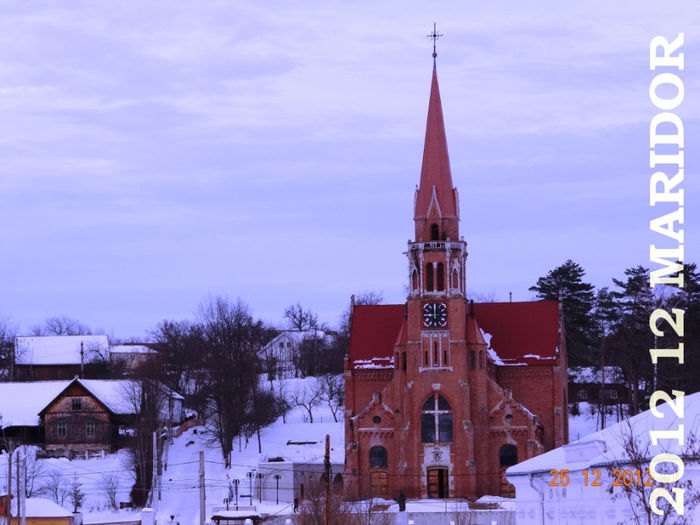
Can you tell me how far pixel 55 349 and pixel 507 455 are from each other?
220 ft

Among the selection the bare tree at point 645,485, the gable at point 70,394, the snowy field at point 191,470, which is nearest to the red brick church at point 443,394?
the snowy field at point 191,470

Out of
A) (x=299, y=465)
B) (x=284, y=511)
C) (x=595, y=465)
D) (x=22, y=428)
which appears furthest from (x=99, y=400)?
(x=595, y=465)

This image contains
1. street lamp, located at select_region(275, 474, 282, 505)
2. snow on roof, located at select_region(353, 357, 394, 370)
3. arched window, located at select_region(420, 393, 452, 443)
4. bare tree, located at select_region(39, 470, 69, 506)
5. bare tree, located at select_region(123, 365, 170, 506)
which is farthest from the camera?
snow on roof, located at select_region(353, 357, 394, 370)

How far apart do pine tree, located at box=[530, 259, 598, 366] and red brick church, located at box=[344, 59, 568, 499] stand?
80.9ft

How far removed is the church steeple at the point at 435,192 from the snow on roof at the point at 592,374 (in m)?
28.9

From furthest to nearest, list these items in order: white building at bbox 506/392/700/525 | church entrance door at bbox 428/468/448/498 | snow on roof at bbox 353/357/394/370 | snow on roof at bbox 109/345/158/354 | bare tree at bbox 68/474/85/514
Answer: snow on roof at bbox 109/345/158/354 → snow on roof at bbox 353/357/394/370 → church entrance door at bbox 428/468/448/498 → bare tree at bbox 68/474/85/514 → white building at bbox 506/392/700/525

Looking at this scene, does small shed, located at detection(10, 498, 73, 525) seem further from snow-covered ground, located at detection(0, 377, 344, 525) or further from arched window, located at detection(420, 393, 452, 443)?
arched window, located at detection(420, 393, 452, 443)

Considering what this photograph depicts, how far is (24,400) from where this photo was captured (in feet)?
360

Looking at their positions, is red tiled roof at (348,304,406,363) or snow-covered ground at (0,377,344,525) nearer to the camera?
snow-covered ground at (0,377,344,525)

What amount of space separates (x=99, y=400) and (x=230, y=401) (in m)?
10.2

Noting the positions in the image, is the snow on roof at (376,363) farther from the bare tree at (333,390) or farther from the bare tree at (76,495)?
the bare tree at (333,390)

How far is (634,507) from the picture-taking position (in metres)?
44.0

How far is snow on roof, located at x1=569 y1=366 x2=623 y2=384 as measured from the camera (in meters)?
115

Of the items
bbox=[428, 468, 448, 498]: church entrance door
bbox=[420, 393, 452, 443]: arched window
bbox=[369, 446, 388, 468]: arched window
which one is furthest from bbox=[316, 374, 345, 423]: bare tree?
bbox=[428, 468, 448, 498]: church entrance door
